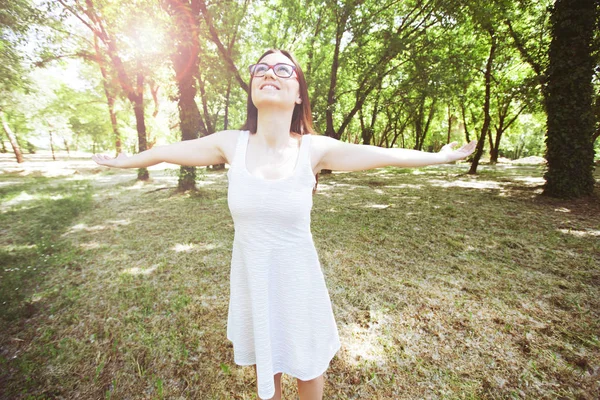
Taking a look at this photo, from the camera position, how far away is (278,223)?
4.77 feet

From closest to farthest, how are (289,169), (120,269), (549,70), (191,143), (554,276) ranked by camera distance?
1. (289,169)
2. (191,143)
3. (554,276)
4. (120,269)
5. (549,70)

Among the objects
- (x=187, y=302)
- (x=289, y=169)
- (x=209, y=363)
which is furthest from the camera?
(x=187, y=302)

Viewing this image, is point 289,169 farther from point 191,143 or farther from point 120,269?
point 120,269

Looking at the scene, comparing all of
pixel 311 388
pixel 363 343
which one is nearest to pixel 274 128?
pixel 311 388

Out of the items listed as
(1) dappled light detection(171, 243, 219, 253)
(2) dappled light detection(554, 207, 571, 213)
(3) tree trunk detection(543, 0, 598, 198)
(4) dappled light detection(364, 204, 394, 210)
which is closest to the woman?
(1) dappled light detection(171, 243, 219, 253)

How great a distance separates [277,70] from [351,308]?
9.98ft

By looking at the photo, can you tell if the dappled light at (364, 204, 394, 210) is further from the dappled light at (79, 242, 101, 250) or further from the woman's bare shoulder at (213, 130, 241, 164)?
the dappled light at (79, 242, 101, 250)

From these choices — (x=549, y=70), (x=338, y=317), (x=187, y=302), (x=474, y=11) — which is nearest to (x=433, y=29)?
(x=474, y=11)

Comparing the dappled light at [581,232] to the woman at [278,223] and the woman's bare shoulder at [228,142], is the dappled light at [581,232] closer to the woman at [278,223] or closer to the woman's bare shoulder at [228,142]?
the woman at [278,223]

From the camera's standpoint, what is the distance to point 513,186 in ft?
35.6

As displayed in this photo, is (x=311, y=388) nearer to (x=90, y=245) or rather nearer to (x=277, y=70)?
(x=277, y=70)

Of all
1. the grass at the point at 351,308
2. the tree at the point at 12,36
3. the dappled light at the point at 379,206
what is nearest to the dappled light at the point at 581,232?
the grass at the point at 351,308

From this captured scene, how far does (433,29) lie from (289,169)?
13677 mm

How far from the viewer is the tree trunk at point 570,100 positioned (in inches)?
279
